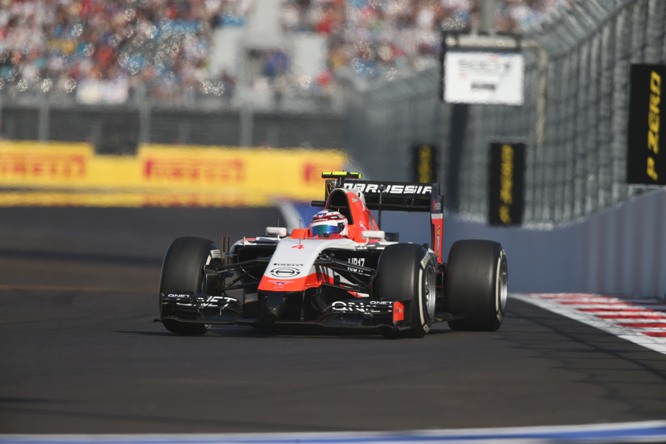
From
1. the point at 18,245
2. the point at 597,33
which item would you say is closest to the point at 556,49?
the point at 597,33

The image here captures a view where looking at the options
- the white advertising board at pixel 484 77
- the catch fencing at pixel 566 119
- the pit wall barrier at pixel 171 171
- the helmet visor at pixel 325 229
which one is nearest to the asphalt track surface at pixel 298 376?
the helmet visor at pixel 325 229

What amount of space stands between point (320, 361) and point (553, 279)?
9234 mm

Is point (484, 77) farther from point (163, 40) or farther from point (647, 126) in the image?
point (163, 40)

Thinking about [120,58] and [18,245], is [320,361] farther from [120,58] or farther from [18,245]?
[120,58]

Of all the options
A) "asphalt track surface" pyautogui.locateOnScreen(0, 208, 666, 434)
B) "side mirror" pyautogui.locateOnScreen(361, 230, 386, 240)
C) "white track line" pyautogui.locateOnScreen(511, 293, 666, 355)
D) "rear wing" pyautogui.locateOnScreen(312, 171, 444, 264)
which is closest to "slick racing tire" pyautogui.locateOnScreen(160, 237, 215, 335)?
"asphalt track surface" pyautogui.locateOnScreen(0, 208, 666, 434)

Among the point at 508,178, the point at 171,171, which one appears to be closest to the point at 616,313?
the point at 508,178

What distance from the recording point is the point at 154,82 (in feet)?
132

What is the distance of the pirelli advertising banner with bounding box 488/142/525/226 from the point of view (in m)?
18.3

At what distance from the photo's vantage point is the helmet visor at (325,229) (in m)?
10.0

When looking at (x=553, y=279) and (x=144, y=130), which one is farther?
(x=144, y=130)

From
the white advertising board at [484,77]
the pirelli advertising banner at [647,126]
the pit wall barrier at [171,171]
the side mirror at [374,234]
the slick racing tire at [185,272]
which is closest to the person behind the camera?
the slick racing tire at [185,272]

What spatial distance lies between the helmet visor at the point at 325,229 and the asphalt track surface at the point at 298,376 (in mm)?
726

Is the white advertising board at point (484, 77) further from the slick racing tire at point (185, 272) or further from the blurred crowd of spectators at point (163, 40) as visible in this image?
the blurred crowd of spectators at point (163, 40)

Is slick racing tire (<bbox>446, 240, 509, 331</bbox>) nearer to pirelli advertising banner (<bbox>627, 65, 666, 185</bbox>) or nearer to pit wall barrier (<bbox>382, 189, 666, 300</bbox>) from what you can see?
pirelli advertising banner (<bbox>627, 65, 666, 185</bbox>)
